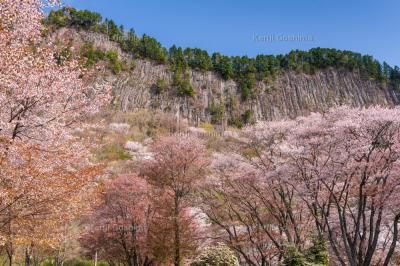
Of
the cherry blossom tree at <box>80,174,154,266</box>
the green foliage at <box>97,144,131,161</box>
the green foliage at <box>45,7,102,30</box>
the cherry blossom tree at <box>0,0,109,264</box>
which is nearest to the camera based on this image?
the cherry blossom tree at <box>0,0,109,264</box>

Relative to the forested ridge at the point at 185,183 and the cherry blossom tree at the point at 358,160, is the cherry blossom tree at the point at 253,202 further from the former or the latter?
the cherry blossom tree at the point at 358,160

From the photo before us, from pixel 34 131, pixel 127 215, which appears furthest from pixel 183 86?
pixel 34 131

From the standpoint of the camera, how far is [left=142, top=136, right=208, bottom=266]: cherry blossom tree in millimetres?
27125

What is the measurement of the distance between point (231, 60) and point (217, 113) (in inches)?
1058

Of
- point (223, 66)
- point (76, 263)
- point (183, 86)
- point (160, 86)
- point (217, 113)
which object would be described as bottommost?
point (76, 263)

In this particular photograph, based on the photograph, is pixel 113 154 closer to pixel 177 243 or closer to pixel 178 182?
pixel 178 182

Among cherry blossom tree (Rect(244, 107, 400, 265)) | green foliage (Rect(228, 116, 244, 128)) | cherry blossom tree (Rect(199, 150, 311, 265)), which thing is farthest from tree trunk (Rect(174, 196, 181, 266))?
green foliage (Rect(228, 116, 244, 128))

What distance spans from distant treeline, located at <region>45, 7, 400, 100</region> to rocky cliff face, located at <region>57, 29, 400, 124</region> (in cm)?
282

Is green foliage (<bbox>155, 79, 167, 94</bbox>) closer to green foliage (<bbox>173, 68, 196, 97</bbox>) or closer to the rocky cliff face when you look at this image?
the rocky cliff face

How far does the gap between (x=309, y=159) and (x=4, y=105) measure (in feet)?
42.5

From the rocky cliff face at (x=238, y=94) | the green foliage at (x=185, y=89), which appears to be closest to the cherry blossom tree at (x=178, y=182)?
the rocky cliff face at (x=238, y=94)

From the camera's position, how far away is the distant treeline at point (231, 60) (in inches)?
5315

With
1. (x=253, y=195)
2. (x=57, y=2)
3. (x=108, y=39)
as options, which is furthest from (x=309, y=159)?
(x=108, y=39)

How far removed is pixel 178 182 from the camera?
92.9ft
